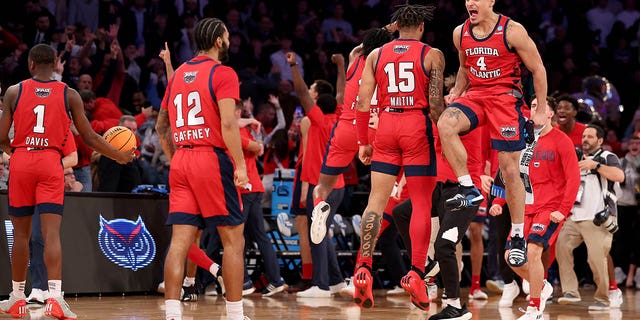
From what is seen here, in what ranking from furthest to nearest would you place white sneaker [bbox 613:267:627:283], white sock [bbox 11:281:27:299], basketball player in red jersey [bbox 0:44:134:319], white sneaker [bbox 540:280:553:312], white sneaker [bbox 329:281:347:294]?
white sneaker [bbox 613:267:627:283] < white sneaker [bbox 329:281:347:294] < white sock [bbox 11:281:27:299] < basketball player in red jersey [bbox 0:44:134:319] < white sneaker [bbox 540:280:553:312]

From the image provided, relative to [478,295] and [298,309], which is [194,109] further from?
[478,295]

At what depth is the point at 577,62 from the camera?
21.3 m

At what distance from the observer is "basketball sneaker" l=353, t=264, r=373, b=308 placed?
8.34m

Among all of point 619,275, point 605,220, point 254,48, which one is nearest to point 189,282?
point 605,220

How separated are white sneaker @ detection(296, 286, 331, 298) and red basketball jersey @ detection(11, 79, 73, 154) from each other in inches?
165

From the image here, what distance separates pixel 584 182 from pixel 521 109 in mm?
4398

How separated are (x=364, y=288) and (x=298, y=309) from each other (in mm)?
2295

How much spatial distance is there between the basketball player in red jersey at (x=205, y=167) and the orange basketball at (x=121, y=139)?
191 cm

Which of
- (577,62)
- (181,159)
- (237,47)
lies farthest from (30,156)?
(577,62)

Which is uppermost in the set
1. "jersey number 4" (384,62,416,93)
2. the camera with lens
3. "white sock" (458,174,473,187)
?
"jersey number 4" (384,62,416,93)

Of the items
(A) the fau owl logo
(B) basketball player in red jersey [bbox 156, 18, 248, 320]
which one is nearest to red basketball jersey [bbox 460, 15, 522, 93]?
(B) basketball player in red jersey [bbox 156, 18, 248, 320]

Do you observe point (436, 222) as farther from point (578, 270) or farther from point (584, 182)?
point (578, 270)

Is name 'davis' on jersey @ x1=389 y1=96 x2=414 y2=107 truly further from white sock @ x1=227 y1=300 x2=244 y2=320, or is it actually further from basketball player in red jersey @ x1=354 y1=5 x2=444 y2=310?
white sock @ x1=227 y1=300 x2=244 y2=320

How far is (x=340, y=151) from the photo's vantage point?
10.5 metres
